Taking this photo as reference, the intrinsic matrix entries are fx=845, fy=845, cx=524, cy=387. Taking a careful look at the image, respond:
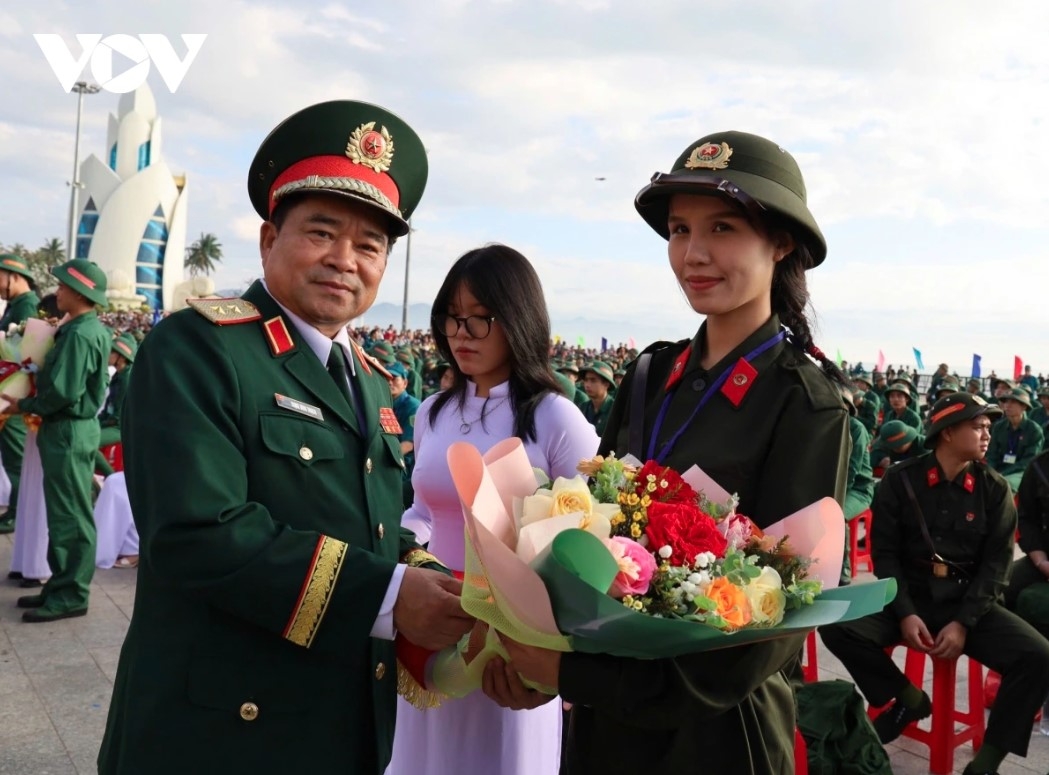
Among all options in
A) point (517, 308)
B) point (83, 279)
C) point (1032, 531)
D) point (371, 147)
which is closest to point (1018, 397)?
point (1032, 531)

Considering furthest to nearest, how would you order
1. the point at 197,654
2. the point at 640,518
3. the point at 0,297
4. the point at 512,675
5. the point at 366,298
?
the point at 0,297, the point at 366,298, the point at 512,675, the point at 197,654, the point at 640,518

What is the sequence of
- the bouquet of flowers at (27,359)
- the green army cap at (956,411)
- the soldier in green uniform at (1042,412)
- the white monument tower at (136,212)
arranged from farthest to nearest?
the white monument tower at (136,212) < the soldier in green uniform at (1042,412) < the bouquet of flowers at (27,359) < the green army cap at (956,411)

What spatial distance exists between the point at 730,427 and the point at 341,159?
40.4 inches

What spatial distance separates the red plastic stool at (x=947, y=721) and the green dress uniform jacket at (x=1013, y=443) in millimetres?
7477

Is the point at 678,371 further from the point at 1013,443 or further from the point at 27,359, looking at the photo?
the point at 1013,443

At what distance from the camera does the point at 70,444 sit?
5504 mm

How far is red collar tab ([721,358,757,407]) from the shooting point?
70.7 inches

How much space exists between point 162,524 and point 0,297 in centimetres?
737

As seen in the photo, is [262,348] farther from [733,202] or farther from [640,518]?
[733,202]

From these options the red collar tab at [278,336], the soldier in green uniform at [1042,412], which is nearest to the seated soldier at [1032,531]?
the red collar tab at [278,336]

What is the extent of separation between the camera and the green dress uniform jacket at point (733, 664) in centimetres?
151

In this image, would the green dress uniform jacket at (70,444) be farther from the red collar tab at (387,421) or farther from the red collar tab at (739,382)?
the red collar tab at (739,382)

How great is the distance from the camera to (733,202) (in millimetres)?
1803

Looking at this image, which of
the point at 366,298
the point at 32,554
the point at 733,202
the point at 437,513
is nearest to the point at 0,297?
the point at 32,554
